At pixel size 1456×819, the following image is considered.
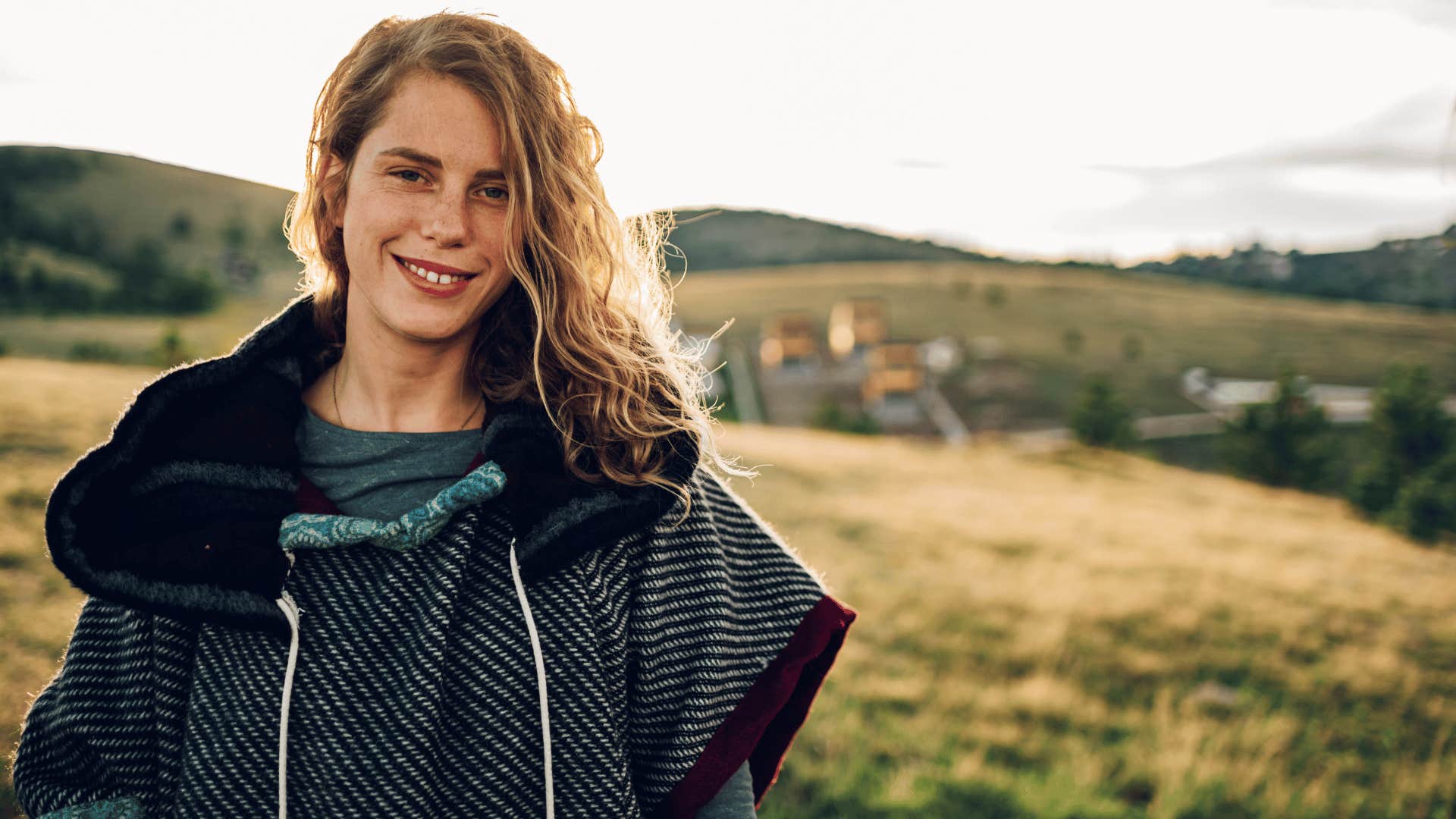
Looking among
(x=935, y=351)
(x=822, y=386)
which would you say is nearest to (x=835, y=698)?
(x=822, y=386)

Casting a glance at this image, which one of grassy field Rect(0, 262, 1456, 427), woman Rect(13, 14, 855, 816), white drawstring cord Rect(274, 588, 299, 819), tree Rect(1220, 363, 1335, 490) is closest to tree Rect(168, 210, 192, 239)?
grassy field Rect(0, 262, 1456, 427)

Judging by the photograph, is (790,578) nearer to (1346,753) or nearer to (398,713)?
(398,713)

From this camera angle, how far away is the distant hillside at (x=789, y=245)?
102444 mm

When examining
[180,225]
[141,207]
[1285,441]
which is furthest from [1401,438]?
[180,225]

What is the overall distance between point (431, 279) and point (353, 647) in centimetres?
74

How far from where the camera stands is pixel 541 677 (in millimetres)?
1605

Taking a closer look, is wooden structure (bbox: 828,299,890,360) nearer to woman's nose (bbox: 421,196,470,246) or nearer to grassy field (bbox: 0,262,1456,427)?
grassy field (bbox: 0,262,1456,427)

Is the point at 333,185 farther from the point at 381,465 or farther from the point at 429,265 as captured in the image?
the point at 381,465

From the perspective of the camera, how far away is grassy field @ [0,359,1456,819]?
4363 mm

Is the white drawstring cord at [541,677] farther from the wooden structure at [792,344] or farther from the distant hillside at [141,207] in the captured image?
the wooden structure at [792,344]

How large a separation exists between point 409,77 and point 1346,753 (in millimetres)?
6491

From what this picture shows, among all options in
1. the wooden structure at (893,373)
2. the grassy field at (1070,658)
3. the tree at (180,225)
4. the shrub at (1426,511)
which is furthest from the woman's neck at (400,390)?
the wooden structure at (893,373)

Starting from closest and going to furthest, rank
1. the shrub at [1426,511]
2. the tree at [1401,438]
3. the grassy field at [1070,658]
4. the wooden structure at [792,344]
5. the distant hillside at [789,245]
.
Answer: the grassy field at [1070,658] < the shrub at [1426,511] < the tree at [1401,438] < the wooden structure at [792,344] < the distant hillside at [789,245]

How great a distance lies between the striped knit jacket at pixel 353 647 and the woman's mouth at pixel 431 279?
31cm
